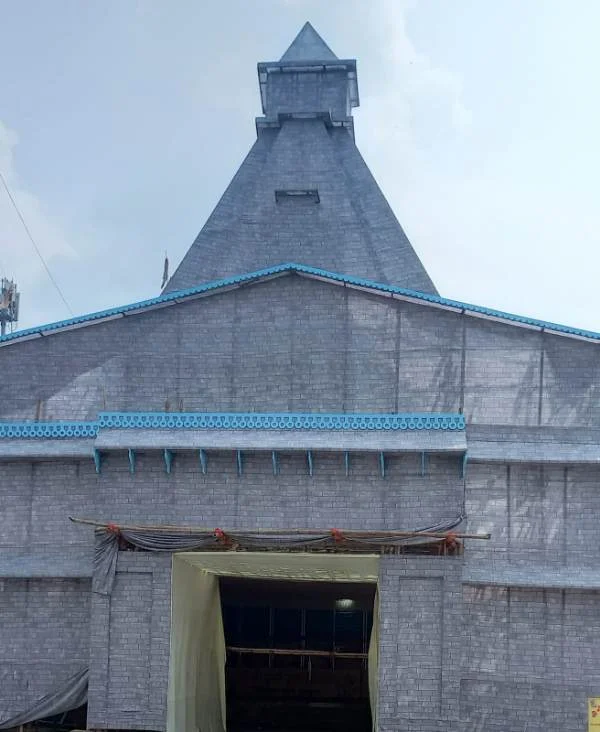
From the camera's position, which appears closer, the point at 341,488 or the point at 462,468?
the point at 462,468

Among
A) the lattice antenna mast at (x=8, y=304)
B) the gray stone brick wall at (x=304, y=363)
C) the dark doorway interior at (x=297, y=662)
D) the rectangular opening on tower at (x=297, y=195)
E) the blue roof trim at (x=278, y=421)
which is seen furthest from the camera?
the lattice antenna mast at (x=8, y=304)

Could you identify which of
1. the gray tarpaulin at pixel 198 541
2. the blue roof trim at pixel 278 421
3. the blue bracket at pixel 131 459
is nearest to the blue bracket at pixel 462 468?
the blue roof trim at pixel 278 421

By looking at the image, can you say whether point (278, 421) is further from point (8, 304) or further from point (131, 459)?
point (8, 304)

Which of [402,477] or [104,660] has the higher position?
[402,477]

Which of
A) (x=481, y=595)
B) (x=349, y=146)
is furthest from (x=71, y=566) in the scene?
(x=349, y=146)

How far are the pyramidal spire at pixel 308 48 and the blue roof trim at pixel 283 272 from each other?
13252 millimetres

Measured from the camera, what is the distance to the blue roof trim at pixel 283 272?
64.8 ft

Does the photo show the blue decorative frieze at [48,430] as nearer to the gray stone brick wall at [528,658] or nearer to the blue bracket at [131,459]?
the blue bracket at [131,459]

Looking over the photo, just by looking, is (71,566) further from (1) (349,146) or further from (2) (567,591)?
(1) (349,146)

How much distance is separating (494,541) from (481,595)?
1.09 metres

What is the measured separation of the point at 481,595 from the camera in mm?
18297

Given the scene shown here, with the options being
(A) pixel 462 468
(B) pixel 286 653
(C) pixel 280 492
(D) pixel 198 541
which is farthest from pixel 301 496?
(B) pixel 286 653

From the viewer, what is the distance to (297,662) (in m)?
28.2

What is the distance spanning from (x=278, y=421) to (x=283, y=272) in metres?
4.36
